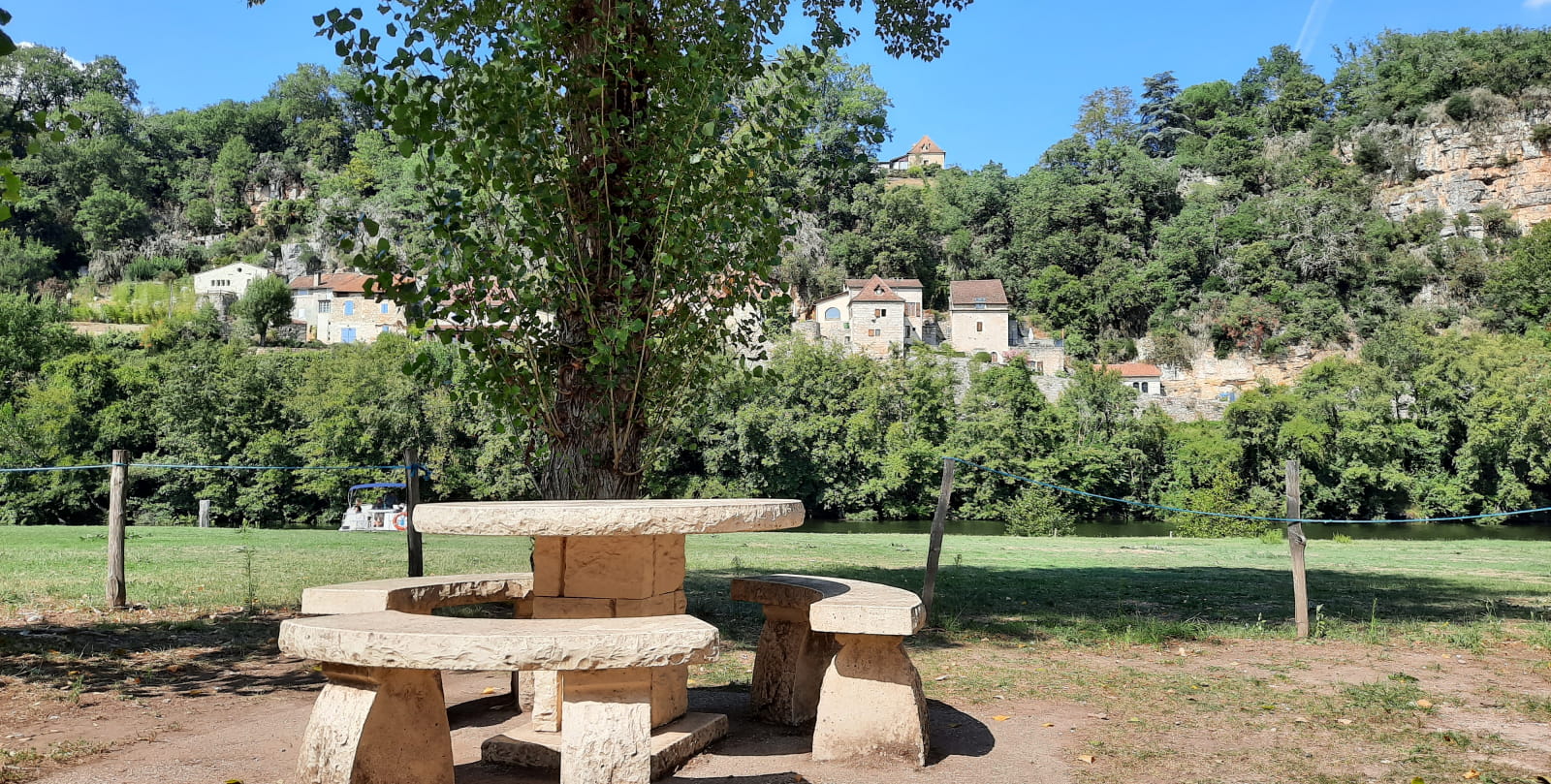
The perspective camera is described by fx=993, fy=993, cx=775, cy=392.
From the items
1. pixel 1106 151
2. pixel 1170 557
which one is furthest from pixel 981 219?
pixel 1170 557

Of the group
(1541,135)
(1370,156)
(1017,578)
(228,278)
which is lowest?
(1017,578)

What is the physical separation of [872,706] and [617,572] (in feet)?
4.77

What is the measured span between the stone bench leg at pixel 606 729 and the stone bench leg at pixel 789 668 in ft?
6.70

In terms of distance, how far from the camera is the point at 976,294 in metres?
82.6

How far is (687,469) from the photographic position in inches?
2157

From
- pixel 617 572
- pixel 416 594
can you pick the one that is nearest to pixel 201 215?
pixel 416 594

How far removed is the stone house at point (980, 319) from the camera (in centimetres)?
8169

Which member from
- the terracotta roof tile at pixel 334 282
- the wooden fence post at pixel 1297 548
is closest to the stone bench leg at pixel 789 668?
the wooden fence post at pixel 1297 548

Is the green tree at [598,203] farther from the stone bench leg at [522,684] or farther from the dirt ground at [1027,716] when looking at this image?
the dirt ground at [1027,716]

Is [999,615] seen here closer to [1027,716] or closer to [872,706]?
[1027,716]

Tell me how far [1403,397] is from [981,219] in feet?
164

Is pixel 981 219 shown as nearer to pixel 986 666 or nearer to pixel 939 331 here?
pixel 939 331

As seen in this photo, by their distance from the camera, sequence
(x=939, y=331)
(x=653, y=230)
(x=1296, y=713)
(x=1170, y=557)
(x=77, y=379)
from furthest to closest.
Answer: (x=939, y=331), (x=77, y=379), (x=1170, y=557), (x=653, y=230), (x=1296, y=713)

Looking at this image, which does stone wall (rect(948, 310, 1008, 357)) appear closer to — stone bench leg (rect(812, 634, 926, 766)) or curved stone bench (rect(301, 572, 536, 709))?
curved stone bench (rect(301, 572, 536, 709))
